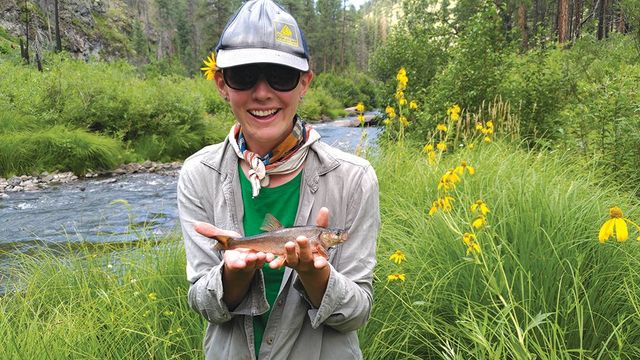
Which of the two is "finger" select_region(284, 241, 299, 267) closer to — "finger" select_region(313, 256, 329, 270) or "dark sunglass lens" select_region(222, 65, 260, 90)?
"finger" select_region(313, 256, 329, 270)

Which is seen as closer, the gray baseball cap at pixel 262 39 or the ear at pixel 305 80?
the gray baseball cap at pixel 262 39

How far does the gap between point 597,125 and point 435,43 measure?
25.0 ft

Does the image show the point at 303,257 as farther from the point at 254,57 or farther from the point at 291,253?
the point at 254,57

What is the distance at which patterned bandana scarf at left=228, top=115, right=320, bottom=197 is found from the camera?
143 cm

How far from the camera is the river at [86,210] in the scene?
719 cm

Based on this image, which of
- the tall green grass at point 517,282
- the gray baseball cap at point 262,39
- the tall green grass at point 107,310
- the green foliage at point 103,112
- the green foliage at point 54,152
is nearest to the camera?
the gray baseball cap at point 262,39

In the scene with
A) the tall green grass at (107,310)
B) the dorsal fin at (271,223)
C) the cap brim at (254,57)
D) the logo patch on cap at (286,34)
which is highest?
the logo patch on cap at (286,34)

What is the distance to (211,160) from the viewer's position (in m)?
1.54

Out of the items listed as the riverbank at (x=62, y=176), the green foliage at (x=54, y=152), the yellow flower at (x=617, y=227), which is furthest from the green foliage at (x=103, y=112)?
the yellow flower at (x=617, y=227)

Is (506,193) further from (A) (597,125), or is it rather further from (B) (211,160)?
(A) (597,125)

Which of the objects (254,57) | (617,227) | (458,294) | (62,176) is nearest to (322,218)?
(254,57)

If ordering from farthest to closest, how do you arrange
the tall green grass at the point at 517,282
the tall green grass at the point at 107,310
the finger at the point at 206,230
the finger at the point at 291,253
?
1. the tall green grass at the point at 107,310
2. the tall green grass at the point at 517,282
3. the finger at the point at 206,230
4. the finger at the point at 291,253

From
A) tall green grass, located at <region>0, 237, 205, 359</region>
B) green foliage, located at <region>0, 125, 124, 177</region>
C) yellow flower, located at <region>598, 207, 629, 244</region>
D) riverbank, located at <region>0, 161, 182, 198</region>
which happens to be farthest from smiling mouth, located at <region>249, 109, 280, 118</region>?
green foliage, located at <region>0, 125, 124, 177</region>

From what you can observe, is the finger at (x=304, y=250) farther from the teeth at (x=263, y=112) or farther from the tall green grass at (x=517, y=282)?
the tall green grass at (x=517, y=282)
